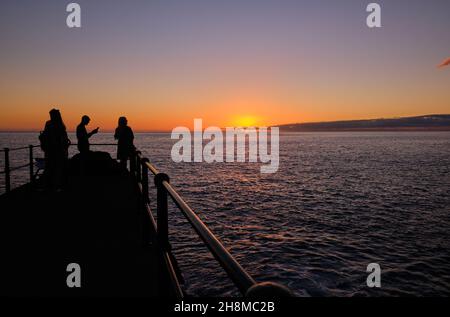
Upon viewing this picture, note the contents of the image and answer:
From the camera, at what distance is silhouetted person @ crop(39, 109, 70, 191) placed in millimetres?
8969

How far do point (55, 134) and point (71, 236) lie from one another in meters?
4.42

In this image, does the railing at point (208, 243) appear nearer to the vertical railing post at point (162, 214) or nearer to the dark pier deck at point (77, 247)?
the vertical railing post at point (162, 214)

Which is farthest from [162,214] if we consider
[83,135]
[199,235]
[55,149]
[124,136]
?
[124,136]

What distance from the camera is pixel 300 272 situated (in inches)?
441

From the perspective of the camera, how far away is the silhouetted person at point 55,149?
897 cm

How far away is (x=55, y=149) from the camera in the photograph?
9.14 meters

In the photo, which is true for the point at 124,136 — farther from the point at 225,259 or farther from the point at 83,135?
the point at 225,259

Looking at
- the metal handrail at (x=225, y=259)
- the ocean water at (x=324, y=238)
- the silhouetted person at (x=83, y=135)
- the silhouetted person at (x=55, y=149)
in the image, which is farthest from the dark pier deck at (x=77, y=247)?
the ocean water at (x=324, y=238)

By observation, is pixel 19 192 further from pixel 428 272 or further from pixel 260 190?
pixel 260 190

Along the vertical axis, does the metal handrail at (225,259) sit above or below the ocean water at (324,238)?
above
